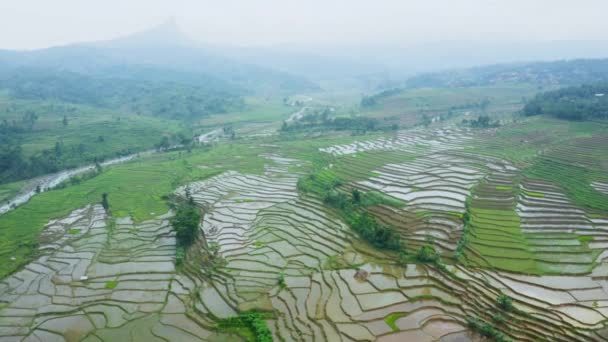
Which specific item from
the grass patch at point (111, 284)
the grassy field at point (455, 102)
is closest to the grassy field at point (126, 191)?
the grass patch at point (111, 284)

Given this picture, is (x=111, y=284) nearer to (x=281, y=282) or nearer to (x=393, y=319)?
(x=281, y=282)

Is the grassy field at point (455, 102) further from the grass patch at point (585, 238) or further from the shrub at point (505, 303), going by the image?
the shrub at point (505, 303)

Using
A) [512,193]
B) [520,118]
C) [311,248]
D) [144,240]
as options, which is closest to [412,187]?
[512,193]

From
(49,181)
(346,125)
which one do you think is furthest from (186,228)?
(346,125)

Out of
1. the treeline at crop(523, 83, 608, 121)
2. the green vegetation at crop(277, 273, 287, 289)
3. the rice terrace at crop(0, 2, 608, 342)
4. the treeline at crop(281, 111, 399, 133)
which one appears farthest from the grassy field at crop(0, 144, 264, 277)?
the treeline at crop(523, 83, 608, 121)

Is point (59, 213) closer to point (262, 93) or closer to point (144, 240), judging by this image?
point (144, 240)

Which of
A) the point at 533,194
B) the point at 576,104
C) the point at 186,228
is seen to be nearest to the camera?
the point at 186,228
